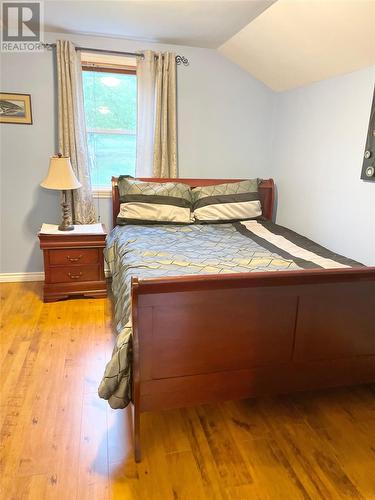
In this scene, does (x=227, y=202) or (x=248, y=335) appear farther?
(x=227, y=202)

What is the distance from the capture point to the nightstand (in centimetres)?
299

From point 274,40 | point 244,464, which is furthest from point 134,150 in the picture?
point 244,464

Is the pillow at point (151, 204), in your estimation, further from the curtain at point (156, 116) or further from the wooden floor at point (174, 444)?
the wooden floor at point (174, 444)

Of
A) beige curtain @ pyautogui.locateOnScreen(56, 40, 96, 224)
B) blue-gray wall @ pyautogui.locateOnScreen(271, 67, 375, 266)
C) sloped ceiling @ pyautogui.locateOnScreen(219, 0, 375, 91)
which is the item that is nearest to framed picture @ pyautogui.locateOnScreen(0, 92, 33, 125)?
beige curtain @ pyautogui.locateOnScreen(56, 40, 96, 224)

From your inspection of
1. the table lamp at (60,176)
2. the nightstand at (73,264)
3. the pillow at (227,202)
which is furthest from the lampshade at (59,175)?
the pillow at (227,202)

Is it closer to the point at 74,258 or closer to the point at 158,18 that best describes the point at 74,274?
the point at 74,258

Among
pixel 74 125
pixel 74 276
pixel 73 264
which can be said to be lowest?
pixel 74 276

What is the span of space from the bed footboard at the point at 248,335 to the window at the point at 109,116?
7.53ft

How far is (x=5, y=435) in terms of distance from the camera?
1672mm

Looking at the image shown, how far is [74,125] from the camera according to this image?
10.3 feet

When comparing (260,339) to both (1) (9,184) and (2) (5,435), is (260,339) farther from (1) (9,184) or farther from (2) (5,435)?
(1) (9,184)

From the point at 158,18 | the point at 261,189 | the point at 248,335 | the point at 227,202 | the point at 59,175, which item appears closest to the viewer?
the point at 248,335

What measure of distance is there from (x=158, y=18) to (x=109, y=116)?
3.20 feet

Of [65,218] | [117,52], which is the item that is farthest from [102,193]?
[117,52]
